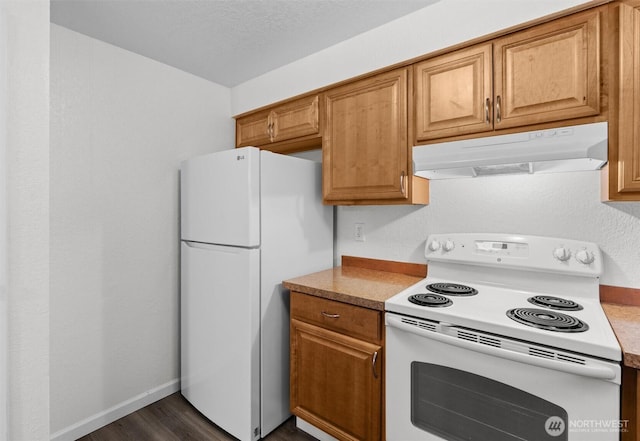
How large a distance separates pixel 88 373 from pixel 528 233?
8.63ft

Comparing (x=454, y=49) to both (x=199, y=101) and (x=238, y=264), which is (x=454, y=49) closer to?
(x=238, y=264)

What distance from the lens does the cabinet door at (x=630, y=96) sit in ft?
3.92

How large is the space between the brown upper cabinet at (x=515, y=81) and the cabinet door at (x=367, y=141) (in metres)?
0.12

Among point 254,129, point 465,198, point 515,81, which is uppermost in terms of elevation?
point 254,129

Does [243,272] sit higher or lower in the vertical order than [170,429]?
higher

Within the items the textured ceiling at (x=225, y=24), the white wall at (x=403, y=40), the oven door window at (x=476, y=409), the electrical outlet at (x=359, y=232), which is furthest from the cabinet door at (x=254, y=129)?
the oven door window at (x=476, y=409)

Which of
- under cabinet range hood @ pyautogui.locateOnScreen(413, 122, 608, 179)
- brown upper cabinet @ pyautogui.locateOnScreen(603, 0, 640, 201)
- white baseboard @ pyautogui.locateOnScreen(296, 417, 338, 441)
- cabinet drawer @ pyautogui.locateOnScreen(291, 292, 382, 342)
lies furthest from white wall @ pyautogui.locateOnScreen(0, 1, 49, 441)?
brown upper cabinet @ pyautogui.locateOnScreen(603, 0, 640, 201)

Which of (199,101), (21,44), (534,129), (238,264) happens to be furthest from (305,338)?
(199,101)

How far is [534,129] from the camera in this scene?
1.40 m

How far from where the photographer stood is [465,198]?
183cm

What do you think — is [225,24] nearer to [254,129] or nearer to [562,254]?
[254,129]

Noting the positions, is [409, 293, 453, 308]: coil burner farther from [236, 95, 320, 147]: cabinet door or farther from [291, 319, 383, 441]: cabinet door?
[236, 95, 320, 147]: cabinet door

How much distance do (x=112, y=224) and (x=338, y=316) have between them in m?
1.55

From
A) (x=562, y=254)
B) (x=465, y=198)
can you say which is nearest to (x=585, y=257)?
(x=562, y=254)
